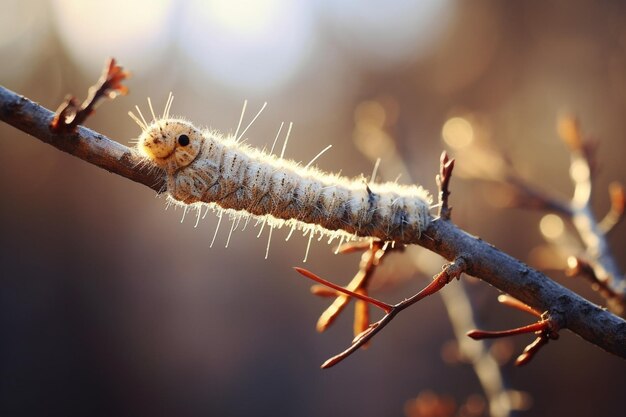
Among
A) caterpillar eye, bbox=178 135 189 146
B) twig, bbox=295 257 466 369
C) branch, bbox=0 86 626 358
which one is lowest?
twig, bbox=295 257 466 369

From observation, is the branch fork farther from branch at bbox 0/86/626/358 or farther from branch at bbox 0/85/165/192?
branch at bbox 0/85/165/192

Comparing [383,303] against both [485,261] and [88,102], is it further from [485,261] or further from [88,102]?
[88,102]

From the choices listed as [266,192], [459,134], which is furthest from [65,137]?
[459,134]

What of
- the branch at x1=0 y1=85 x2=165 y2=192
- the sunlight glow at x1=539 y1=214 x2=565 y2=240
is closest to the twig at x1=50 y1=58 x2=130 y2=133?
the branch at x1=0 y1=85 x2=165 y2=192

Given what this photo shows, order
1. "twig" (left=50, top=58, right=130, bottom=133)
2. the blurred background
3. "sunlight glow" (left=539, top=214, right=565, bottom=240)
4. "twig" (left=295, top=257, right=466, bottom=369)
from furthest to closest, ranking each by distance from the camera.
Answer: the blurred background → "sunlight glow" (left=539, top=214, right=565, bottom=240) → "twig" (left=50, top=58, right=130, bottom=133) → "twig" (left=295, top=257, right=466, bottom=369)

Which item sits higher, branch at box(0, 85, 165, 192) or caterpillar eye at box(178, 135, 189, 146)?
caterpillar eye at box(178, 135, 189, 146)

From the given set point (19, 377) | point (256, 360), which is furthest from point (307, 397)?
point (19, 377)

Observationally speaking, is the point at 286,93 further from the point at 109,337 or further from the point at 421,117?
the point at 109,337
